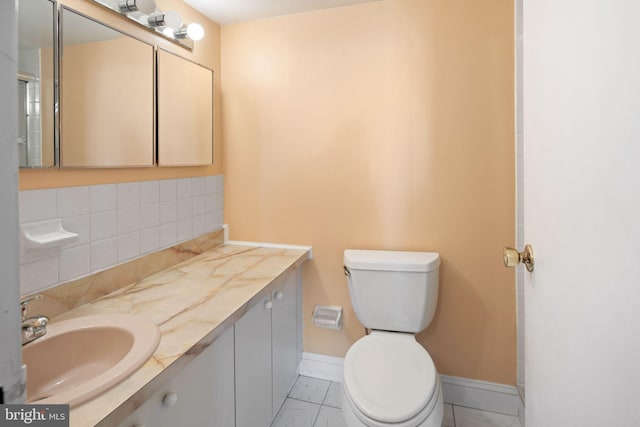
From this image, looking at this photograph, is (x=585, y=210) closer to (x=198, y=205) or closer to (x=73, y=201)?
(x=73, y=201)

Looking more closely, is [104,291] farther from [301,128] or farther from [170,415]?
[301,128]

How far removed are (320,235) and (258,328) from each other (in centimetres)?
68

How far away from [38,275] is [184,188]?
0.81 m

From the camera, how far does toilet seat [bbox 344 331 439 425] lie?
1.19 m

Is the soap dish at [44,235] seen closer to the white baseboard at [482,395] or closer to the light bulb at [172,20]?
the light bulb at [172,20]

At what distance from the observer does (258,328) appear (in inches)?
59.3

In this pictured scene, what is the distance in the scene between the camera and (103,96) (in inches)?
54.1

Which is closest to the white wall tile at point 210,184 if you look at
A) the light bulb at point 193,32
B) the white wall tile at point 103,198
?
the white wall tile at point 103,198

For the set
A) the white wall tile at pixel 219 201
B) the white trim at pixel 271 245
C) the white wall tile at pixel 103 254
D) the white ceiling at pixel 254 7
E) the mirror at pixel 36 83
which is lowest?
the white trim at pixel 271 245

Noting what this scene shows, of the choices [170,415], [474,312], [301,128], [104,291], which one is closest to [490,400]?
[474,312]

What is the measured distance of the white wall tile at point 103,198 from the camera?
1342mm

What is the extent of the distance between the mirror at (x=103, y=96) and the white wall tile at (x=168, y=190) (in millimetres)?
134
